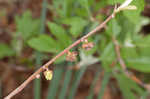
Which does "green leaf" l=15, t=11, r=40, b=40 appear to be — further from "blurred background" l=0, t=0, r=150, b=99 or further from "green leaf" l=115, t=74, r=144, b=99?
"green leaf" l=115, t=74, r=144, b=99

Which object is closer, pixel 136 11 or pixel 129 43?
pixel 136 11

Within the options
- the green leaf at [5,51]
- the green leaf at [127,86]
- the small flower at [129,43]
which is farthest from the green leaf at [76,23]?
the green leaf at [5,51]

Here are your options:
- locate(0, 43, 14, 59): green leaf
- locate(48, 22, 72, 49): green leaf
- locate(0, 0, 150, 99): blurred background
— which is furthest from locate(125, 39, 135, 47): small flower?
locate(0, 43, 14, 59): green leaf

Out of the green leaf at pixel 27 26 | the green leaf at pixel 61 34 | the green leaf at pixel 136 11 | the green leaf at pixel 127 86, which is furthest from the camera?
the green leaf at pixel 27 26

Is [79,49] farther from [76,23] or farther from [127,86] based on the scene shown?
[127,86]

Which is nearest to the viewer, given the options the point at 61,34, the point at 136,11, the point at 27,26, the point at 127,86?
the point at 136,11

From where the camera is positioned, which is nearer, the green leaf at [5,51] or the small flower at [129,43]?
the small flower at [129,43]

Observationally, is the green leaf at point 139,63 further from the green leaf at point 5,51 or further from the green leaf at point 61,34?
the green leaf at point 5,51

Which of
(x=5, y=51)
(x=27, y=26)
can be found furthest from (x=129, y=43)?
(x=5, y=51)
